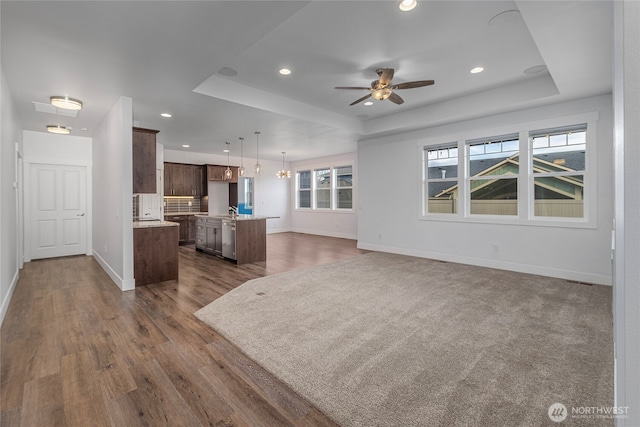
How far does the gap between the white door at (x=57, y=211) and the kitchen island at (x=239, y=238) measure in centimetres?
298

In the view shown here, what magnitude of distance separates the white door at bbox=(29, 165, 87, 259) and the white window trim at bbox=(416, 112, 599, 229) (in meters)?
7.72

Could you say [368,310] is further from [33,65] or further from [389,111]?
[33,65]

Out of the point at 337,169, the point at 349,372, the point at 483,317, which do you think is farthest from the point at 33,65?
the point at 337,169

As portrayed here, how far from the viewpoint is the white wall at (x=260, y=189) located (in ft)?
29.3

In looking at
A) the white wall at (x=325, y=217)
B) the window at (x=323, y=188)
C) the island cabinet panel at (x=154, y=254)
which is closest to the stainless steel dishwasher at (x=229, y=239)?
the island cabinet panel at (x=154, y=254)

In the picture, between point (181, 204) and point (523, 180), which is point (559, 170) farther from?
point (181, 204)

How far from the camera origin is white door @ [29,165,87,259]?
5.95m

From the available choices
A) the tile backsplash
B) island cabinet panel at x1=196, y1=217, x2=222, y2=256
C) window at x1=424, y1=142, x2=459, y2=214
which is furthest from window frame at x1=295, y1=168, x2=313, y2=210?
window at x1=424, y1=142, x2=459, y2=214

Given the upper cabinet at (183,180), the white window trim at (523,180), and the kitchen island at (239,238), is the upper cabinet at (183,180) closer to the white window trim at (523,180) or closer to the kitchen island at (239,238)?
the kitchen island at (239,238)

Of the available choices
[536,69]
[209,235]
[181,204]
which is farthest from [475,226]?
[181,204]

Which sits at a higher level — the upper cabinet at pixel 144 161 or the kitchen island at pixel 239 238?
the upper cabinet at pixel 144 161

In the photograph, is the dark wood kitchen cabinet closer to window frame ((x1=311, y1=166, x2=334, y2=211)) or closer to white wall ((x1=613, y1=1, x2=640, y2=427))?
window frame ((x1=311, y1=166, x2=334, y2=211))

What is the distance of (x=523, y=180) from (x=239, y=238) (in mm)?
5310

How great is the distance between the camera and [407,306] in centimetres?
336
